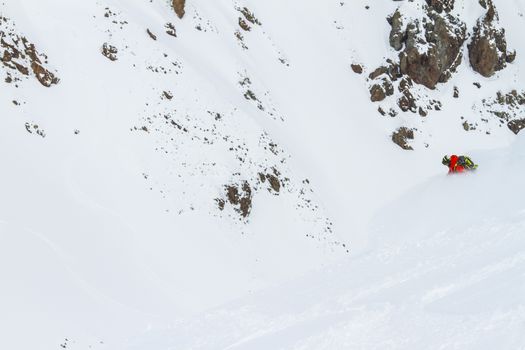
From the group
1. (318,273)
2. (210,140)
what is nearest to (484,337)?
(318,273)

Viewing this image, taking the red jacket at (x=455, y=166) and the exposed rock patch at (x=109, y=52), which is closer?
the exposed rock patch at (x=109, y=52)

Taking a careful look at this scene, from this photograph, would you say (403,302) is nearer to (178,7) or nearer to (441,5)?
(178,7)

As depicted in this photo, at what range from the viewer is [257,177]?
75.4ft

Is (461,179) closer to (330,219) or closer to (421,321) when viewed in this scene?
(330,219)

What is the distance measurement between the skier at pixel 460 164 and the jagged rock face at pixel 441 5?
33.6 feet

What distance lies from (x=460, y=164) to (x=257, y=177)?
11184 millimetres

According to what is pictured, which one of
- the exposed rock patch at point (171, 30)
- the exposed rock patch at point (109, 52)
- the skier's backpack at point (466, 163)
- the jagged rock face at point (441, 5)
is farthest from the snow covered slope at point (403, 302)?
the jagged rock face at point (441, 5)

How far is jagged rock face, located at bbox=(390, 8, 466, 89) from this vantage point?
32812 millimetres

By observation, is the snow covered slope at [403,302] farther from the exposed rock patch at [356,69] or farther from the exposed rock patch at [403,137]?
the exposed rock patch at [356,69]

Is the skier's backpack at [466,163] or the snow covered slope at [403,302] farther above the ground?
the skier's backpack at [466,163]

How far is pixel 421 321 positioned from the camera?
14156 mm

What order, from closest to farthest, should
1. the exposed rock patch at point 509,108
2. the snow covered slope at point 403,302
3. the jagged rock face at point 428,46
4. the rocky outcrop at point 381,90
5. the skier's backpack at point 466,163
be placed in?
1. the snow covered slope at point 403,302
2. the skier's backpack at point 466,163
3. the rocky outcrop at point 381,90
4. the jagged rock face at point 428,46
5. the exposed rock patch at point 509,108

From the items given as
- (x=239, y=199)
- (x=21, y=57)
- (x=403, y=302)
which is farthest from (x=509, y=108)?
(x=21, y=57)

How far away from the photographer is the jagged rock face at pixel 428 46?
108ft
